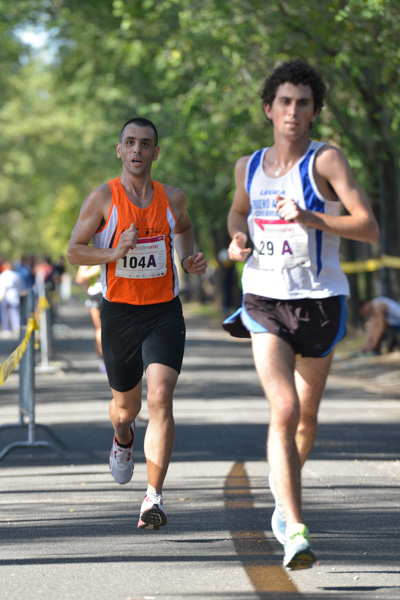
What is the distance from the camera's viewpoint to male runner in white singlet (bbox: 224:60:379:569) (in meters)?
5.26

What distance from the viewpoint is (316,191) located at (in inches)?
210

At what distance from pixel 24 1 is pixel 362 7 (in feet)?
48.1

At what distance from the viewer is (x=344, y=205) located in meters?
5.23

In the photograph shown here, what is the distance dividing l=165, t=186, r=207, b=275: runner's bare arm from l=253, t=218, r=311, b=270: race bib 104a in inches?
38.9

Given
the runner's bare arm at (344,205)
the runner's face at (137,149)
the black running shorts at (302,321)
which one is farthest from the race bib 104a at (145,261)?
the runner's bare arm at (344,205)

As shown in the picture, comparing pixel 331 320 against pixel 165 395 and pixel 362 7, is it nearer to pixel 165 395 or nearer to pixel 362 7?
pixel 165 395

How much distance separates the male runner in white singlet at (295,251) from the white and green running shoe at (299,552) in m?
0.32

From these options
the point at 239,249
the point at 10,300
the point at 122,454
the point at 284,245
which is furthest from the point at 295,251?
the point at 10,300

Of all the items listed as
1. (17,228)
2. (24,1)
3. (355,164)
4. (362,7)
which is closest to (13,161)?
(17,228)

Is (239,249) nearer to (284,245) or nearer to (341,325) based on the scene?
(284,245)

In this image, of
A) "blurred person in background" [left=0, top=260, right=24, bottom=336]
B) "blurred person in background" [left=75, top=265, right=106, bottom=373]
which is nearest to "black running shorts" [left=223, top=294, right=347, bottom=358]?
"blurred person in background" [left=75, top=265, right=106, bottom=373]

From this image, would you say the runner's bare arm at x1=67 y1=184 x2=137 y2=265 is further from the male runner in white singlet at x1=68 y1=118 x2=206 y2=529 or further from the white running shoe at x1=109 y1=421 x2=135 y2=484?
the white running shoe at x1=109 y1=421 x2=135 y2=484

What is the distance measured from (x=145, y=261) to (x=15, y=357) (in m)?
2.64

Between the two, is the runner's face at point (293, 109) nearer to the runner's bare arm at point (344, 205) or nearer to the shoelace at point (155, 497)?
the runner's bare arm at point (344, 205)
